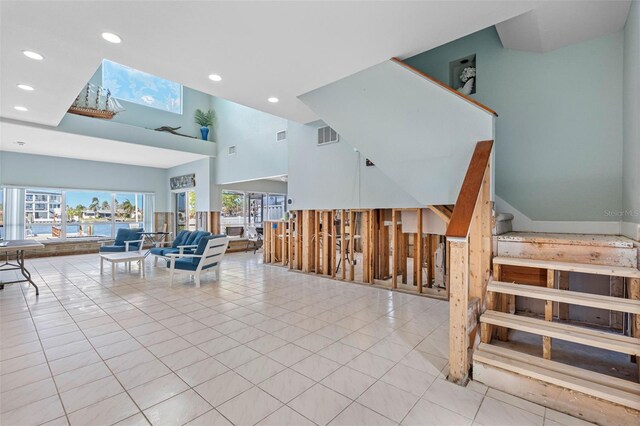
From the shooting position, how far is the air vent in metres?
6.05

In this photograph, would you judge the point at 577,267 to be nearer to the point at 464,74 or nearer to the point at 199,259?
the point at 464,74

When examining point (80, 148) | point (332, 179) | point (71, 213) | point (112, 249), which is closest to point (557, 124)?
point (332, 179)

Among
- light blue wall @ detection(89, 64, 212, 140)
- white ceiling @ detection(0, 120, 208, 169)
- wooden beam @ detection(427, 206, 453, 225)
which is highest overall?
light blue wall @ detection(89, 64, 212, 140)

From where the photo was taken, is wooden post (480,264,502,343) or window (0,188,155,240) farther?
window (0,188,155,240)

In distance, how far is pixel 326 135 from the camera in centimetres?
620

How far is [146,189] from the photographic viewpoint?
11.1 meters

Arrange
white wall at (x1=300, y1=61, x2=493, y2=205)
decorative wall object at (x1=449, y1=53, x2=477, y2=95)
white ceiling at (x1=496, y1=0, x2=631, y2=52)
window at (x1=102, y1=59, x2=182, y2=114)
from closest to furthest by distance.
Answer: white ceiling at (x1=496, y1=0, x2=631, y2=52) < white wall at (x1=300, y1=61, x2=493, y2=205) < decorative wall object at (x1=449, y1=53, x2=477, y2=95) < window at (x1=102, y1=59, x2=182, y2=114)

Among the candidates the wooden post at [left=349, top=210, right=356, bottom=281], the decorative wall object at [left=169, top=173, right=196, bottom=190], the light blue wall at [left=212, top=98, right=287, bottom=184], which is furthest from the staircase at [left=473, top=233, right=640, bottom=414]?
the decorative wall object at [left=169, top=173, right=196, bottom=190]

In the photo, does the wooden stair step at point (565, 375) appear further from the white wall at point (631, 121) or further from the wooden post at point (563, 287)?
the wooden post at point (563, 287)

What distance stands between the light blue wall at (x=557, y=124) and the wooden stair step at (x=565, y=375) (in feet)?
7.16

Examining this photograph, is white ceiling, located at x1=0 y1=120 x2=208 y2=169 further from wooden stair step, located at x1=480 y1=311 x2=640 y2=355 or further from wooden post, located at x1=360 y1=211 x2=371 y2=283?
wooden stair step, located at x1=480 y1=311 x2=640 y2=355

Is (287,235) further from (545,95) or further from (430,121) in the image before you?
(545,95)

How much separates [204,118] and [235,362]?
9.40m

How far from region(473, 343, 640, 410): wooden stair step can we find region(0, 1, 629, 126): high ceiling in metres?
2.97
